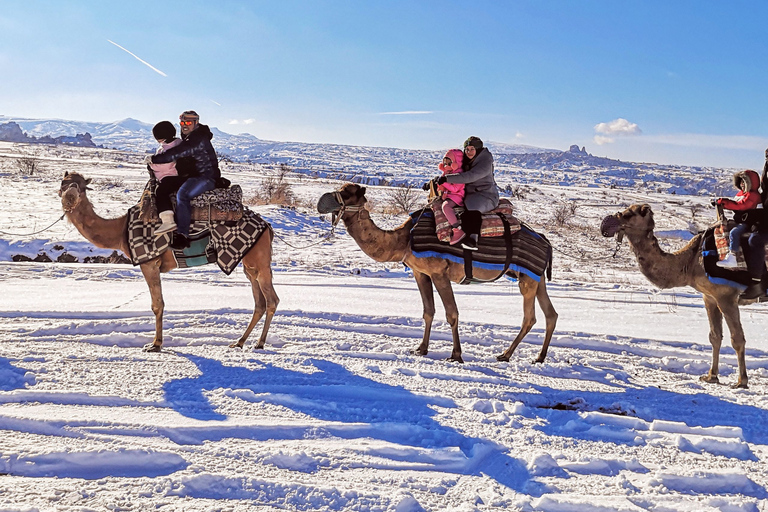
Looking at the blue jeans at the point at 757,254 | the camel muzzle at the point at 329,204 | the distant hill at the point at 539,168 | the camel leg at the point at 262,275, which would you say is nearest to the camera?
the blue jeans at the point at 757,254

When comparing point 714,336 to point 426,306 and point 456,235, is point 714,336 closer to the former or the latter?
point 456,235

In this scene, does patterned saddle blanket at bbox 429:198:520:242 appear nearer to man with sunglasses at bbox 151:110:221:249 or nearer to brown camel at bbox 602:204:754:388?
brown camel at bbox 602:204:754:388

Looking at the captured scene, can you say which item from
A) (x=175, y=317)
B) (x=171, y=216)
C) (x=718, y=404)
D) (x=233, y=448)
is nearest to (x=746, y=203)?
(x=718, y=404)

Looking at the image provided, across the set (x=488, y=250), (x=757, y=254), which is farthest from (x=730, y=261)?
(x=488, y=250)

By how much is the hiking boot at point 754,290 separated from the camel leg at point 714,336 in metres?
0.37

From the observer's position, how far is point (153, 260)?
6758 millimetres

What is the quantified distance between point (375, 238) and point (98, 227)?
3284 millimetres

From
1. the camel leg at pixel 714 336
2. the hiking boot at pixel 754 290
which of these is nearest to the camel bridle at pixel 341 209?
the camel leg at pixel 714 336

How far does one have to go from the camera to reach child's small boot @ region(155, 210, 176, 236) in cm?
657

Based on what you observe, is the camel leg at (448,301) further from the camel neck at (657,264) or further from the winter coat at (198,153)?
the winter coat at (198,153)

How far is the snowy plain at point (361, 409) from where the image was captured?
134 inches

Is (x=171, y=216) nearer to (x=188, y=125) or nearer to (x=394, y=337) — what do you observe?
(x=188, y=125)

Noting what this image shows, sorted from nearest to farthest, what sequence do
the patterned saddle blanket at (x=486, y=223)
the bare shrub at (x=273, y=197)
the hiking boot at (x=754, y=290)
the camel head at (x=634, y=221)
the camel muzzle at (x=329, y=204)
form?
the hiking boot at (x=754, y=290) < the camel head at (x=634, y=221) < the camel muzzle at (x=329, y=204) < the patterned saddle blanket at (x=486, y=223) < the bare shrub at (x=273, y=197)

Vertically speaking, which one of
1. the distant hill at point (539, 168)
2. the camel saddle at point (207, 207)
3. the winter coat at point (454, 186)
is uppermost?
the distant hill at point (539, 168)
